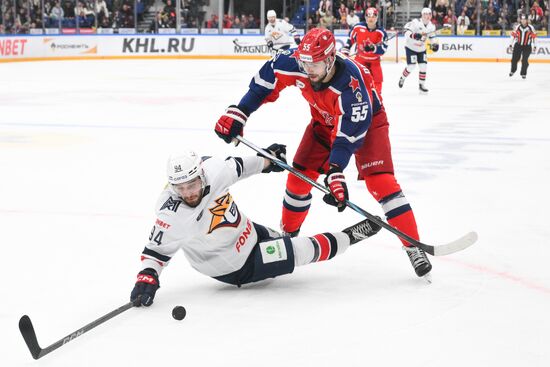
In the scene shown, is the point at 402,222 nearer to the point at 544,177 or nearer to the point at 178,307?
the point at 178,307

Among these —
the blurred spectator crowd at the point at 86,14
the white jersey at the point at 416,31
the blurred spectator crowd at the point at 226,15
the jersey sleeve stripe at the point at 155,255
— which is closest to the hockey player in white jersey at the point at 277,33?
the white jersey at the point at 416,31

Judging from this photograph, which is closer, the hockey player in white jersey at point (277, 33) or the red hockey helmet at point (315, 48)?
the red hockey helmet at point (315, 48)

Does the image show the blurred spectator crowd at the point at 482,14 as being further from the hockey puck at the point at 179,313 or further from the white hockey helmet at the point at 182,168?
the hockey puck at the point at 179,313

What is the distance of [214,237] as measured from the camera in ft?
10.7

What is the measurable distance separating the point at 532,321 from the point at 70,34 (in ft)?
64.3

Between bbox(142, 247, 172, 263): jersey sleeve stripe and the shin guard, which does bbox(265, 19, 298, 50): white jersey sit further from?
bbox(142, 247, 172, 263): jersey sleeve stripe

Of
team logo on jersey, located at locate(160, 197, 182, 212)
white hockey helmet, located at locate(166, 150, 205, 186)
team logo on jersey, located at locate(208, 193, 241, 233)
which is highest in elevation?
white hockey helmet, located at locate(166, 150, 205, 186)

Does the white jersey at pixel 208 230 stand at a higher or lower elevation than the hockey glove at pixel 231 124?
lower

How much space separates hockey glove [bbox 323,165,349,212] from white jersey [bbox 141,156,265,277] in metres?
0.35

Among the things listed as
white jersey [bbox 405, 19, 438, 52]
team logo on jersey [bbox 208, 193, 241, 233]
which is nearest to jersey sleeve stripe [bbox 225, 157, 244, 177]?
team logo on jersey [bbox 208, 193, 241, 233]

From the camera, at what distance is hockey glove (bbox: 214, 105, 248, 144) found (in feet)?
12.5

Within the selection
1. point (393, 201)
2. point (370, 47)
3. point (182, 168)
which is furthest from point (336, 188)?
point (370, 47)

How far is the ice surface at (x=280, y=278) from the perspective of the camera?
111 inches

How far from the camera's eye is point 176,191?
123 inches
